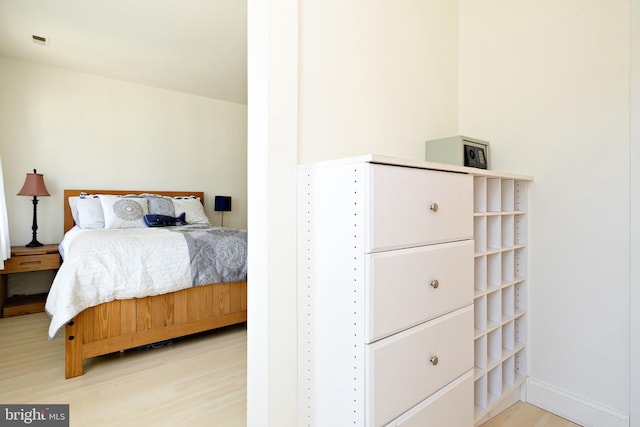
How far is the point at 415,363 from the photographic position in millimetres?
986

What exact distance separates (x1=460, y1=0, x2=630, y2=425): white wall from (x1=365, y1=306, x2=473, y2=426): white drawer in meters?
0.69

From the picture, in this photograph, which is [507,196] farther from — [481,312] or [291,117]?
[291,117]

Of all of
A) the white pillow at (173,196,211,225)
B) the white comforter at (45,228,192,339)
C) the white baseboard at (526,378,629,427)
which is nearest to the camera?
the white baseboard at (526,378,629,427)

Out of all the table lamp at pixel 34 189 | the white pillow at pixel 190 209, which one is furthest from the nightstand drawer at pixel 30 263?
the white pillow at pixel 190 209

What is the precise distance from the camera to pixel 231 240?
2514mm

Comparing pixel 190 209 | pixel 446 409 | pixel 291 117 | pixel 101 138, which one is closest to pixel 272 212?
pixel 291 117

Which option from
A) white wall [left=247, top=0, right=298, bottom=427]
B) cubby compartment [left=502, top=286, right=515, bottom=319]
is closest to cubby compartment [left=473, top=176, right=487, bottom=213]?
cubby compartment [left=502, top=286, right=515, bottom=319]

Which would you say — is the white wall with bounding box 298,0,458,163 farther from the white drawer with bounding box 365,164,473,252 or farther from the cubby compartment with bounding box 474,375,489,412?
the cubby compartment with bounding box 474,375,489,412

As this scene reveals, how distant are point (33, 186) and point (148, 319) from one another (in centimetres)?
222

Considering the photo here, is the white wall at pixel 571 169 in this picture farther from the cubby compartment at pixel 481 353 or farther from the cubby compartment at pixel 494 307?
the cubby compartment at pixel 481 353

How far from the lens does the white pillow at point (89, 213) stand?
3145 mm

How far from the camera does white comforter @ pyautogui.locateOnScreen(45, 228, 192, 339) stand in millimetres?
1839

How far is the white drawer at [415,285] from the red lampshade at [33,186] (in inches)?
149

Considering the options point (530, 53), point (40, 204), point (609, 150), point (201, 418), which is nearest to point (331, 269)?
point (201, 418)
